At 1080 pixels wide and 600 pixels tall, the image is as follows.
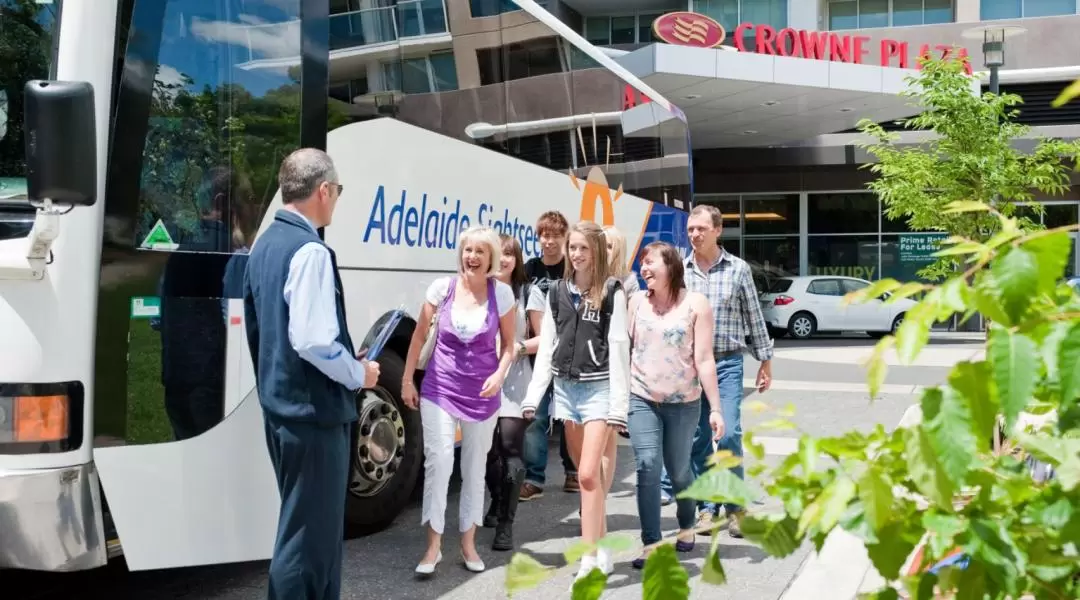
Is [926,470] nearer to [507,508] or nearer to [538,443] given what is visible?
[507,508]

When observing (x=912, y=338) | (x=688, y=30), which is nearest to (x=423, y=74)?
(x=912, y=338)

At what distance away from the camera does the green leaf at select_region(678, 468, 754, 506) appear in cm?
141

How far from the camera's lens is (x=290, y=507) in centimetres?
416

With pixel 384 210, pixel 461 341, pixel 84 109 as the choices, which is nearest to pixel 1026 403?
pixel 84 109

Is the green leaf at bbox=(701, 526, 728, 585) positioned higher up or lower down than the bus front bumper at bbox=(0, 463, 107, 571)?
higher up

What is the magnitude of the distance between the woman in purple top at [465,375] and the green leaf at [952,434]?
467cm

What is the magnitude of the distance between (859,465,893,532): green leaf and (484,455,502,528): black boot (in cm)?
535

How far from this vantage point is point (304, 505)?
4160mm

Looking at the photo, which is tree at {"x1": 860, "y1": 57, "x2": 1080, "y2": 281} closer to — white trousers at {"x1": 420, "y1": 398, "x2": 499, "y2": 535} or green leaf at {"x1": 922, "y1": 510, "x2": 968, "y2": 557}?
white trousers at {"x1": 420, "y1": 398, "x2": 499, "y2": 535}

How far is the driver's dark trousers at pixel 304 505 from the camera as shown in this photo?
4.15m

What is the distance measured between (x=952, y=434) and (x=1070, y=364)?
14cm

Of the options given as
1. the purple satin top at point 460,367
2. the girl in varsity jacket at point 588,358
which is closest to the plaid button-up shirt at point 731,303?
the girl in varsity jacket at point 588,358

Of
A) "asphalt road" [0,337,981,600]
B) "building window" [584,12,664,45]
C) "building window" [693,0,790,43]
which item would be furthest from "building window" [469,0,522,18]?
"building window" [584,12,664,45]

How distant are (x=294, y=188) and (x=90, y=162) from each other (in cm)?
75
